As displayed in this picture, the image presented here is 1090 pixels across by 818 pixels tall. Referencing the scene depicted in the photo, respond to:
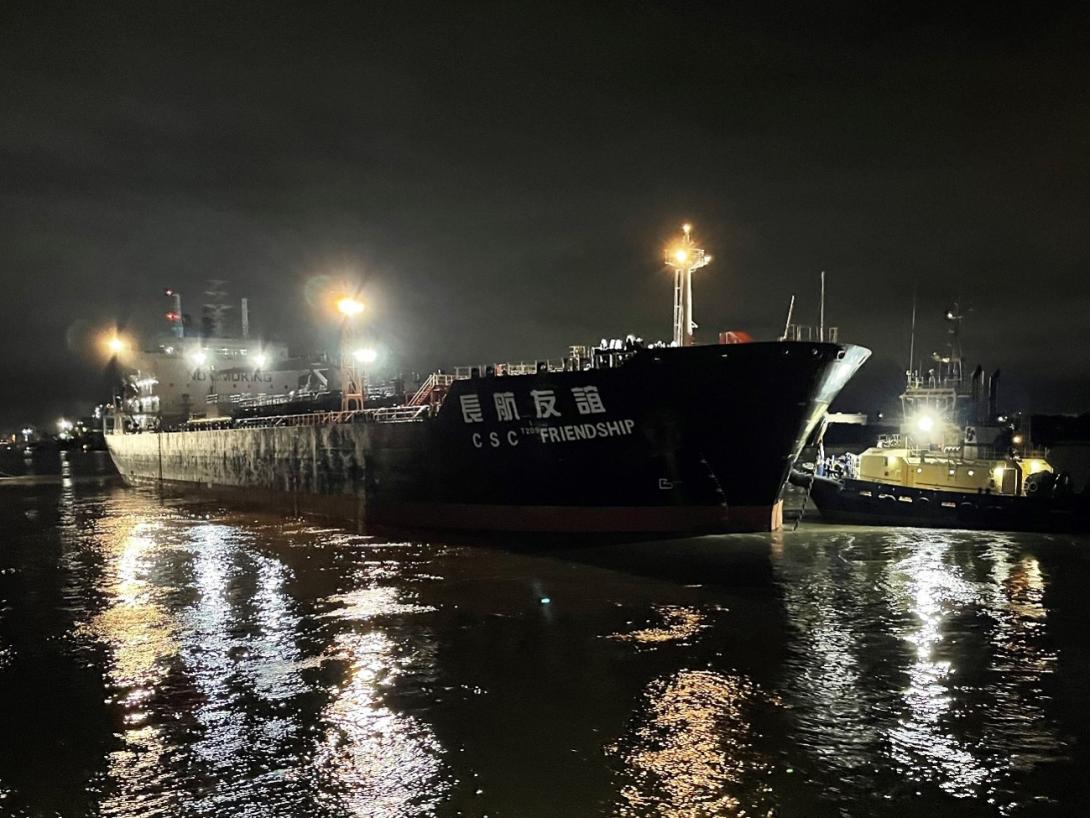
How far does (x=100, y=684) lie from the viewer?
28.9 feet

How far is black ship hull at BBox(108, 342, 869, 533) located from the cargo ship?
3cm

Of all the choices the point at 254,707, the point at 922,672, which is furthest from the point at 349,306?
the point at 922,672

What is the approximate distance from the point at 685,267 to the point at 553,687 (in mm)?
15714

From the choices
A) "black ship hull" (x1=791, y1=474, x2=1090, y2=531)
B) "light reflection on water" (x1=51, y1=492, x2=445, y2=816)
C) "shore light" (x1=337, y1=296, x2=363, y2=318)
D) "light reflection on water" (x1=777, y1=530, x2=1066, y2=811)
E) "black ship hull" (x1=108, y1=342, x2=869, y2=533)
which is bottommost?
"light reflection on water" (x1=51, y1=492, x2=445, y2=816)

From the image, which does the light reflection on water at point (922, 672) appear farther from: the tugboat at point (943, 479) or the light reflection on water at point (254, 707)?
the tugboat at point (943, 479)

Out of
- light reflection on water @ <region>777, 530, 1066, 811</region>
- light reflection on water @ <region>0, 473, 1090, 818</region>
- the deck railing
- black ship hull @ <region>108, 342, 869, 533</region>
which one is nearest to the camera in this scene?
light reflection on water @ <region>0, 473, 1090, 818</region>

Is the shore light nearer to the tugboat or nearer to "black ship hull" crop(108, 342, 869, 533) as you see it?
"black ship hull" crop(108, 342, 869, 533)

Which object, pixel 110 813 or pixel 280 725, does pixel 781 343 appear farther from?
pixel 110 813

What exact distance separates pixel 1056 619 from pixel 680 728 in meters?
7.60

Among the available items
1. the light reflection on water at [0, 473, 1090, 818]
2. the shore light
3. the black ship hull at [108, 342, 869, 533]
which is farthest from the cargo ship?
the shore light

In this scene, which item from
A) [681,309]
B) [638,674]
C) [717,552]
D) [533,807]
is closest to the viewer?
[533,807]

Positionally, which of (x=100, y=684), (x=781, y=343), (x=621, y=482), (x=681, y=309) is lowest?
(x=100, y=684)

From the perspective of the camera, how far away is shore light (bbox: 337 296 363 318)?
2561 cm

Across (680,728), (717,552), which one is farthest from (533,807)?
(717,552)
